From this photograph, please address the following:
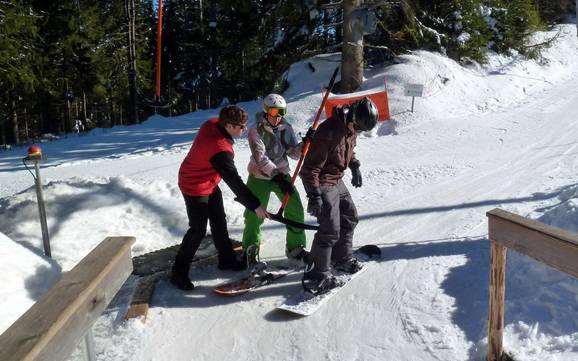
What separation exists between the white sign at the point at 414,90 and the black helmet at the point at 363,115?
337 inches

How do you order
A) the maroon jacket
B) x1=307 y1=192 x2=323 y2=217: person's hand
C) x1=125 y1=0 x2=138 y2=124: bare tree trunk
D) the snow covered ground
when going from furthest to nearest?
x1=125 y1=0 x2=138 y2=124: bare tree trunk < the maroon jacket < x1=307 y1=192 x2=323 y2=217: person's hand < the snow covered ground

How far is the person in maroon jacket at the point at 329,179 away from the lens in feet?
13.6

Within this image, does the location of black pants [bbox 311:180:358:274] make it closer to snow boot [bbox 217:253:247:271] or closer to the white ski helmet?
the white ski helmet

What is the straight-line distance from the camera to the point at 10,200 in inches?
263

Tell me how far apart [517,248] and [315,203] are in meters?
1.71

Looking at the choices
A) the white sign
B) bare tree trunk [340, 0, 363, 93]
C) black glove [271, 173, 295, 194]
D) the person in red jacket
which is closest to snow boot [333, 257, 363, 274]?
black glove [271, 173, 295, 194]

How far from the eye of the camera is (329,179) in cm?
441

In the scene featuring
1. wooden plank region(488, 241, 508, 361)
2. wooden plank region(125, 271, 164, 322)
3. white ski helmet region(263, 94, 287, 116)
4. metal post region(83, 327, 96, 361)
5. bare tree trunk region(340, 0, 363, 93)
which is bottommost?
wooden plank region(125, 271, 164, 322)

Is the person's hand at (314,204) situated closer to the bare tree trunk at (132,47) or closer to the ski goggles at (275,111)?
the ski goggles at (275,111)

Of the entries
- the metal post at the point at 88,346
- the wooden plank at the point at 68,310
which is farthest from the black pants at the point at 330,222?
the metal post at the point at 88,346

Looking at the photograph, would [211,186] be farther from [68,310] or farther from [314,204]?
[68,310]

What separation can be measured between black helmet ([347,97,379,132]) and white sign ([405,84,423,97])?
8568mm

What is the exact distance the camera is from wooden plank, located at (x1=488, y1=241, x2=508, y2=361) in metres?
3.16

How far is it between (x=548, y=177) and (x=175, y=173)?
21.0 ft
